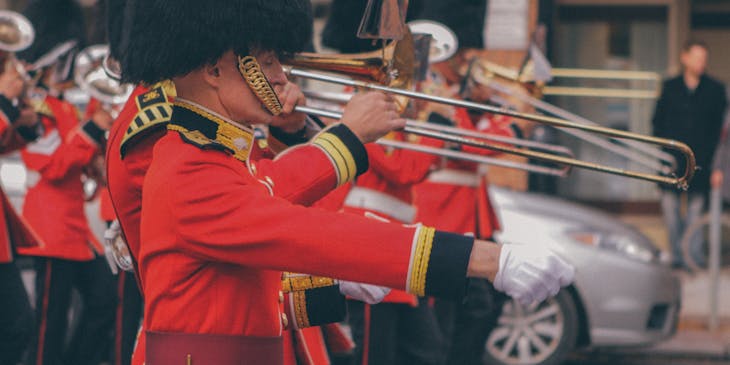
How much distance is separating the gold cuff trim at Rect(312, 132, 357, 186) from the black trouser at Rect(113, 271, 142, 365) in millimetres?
3445

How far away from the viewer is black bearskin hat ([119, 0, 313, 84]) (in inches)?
111

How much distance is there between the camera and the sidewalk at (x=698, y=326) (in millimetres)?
8359

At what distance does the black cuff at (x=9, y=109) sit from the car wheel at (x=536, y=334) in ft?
10.1

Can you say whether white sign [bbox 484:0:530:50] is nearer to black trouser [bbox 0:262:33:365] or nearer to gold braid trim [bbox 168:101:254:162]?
black trouser [bbox 0:262:33:365]

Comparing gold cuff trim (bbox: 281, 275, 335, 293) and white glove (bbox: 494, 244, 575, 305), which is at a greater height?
white glove (bbox: 494, 244, 575, 305)

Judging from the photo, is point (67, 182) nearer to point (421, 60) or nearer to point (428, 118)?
point (428, 118)

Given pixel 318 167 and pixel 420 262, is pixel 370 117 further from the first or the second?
pixel 420 262

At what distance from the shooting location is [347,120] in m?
3.04

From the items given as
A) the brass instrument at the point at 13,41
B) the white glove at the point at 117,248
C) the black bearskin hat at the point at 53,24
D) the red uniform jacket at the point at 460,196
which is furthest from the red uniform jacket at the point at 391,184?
the black bearskin hat at the point at 53,24

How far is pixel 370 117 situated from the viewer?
3053 mm

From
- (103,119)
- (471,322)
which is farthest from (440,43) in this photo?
(103,119)

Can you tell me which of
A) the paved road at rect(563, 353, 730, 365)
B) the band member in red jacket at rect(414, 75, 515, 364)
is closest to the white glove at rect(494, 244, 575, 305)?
the band member in red jacket at rect(414, 75, 515, 364)

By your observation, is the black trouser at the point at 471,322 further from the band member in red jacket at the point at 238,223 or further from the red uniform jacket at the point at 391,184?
the band member in red jacket at the point at 238,223

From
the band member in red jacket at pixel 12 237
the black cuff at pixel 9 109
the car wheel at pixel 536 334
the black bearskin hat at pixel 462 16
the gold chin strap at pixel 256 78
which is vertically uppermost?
the black bearskin hat at pixel 462 16
